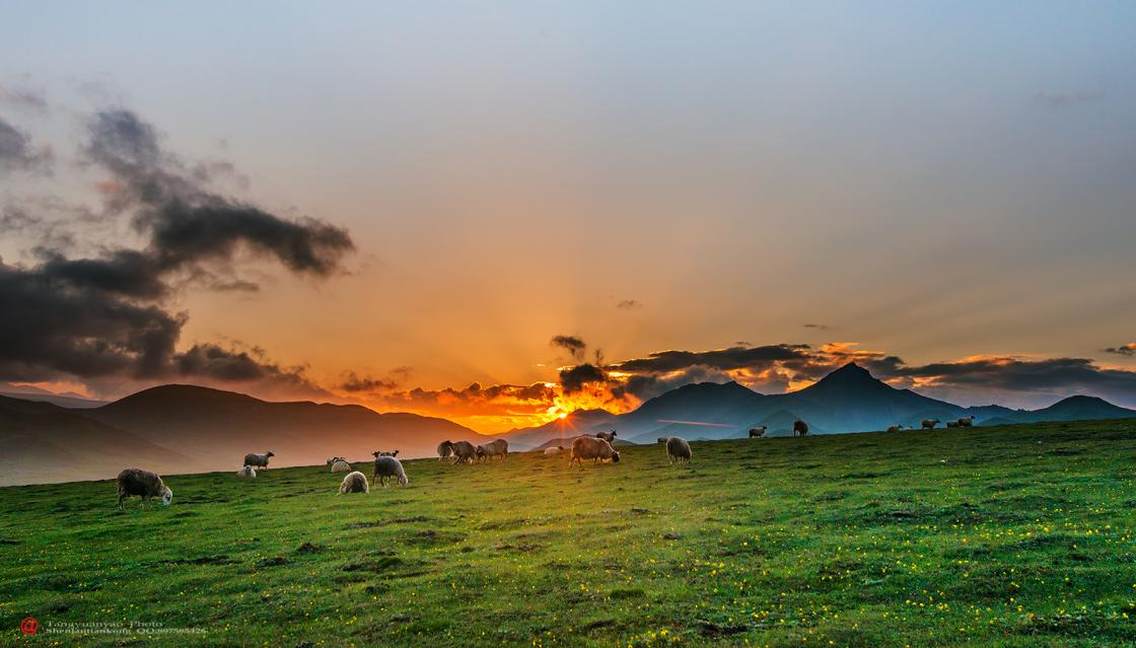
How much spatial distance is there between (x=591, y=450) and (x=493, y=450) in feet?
77.4

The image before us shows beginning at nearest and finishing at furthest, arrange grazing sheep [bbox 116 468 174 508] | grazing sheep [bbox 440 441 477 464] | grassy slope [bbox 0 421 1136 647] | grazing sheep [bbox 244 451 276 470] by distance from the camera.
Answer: grassy slope [bbox 0 421 1136 647], grazing sheep [bbox 116 468 174 508], grazing sheep [bbox 440 441 477 464], grazing sheep [bbox 244 451 276 470]

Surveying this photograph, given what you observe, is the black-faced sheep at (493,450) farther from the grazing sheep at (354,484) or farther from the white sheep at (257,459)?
the grazing sheep at (354,484)

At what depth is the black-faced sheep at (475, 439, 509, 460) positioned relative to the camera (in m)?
75.9

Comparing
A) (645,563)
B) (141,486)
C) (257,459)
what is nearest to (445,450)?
(257,459)

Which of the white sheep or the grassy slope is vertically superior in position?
the white sheep

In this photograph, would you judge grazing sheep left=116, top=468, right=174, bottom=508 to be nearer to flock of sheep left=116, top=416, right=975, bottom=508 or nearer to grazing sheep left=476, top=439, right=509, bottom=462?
flock of sheep left=116, top=416, right=975, bottom=508

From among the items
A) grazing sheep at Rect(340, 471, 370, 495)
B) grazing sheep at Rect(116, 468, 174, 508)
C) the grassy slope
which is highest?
grazing sheep at Rect(116, 468, 174, 508)

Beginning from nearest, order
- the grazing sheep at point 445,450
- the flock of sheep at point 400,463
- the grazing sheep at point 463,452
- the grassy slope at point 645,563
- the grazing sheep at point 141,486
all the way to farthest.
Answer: the grassy slope at point 645,563
the grazing sheep at point 141,486
the flock of sheep at point 400,463
the grazing sheep at point 463,452
the grazing sheep at point 445,450

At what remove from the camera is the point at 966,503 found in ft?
78.7

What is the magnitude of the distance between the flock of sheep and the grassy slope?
4.46 metres

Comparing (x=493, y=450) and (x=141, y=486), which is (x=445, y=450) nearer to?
(x=493, y=450)

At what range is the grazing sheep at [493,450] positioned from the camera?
75875 mm

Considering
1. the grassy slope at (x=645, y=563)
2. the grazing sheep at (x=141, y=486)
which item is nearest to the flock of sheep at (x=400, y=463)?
the grazing sheep at (x=141, y=486)

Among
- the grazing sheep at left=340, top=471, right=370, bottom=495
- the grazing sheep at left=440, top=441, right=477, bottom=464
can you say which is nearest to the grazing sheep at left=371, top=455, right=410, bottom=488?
the grazing sheep at left=340, top=471, right=370, bottom=495
